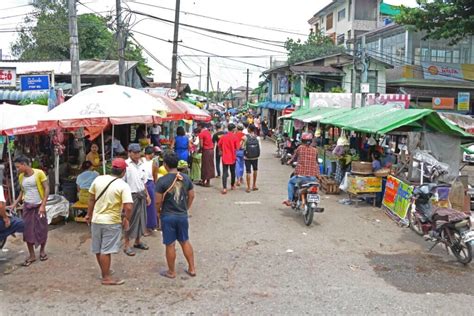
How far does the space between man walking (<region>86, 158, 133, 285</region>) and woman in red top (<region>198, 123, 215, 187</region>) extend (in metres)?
7.18

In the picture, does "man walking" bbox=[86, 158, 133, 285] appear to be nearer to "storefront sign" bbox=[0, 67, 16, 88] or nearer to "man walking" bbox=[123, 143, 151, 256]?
"man walking" bbox=[123, 143, 151, 256]

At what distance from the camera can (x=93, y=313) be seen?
16.5 ft

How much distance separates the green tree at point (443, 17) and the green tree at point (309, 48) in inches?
761

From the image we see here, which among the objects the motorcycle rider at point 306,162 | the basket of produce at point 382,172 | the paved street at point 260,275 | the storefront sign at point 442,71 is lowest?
the paved street at point 260,275

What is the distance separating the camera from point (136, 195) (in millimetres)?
7309

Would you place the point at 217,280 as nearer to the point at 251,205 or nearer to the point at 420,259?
the point at 420,259

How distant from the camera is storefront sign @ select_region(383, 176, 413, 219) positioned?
9.27 m

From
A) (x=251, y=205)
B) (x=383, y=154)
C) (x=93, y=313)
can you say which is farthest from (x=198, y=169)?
(x=93, y=313)

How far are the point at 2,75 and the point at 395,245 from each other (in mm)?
11579

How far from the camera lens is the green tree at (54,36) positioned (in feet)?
103

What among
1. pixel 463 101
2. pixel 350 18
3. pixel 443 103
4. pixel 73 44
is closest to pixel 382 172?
pixel 73 44

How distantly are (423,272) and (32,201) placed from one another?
5.55 m

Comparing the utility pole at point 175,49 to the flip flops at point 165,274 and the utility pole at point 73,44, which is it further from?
the flip flops at point 165,274

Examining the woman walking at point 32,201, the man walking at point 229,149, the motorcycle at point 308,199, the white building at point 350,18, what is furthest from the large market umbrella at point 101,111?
the white building at point 350,18
